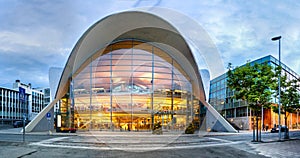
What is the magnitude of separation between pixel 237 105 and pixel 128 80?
91.6 feet

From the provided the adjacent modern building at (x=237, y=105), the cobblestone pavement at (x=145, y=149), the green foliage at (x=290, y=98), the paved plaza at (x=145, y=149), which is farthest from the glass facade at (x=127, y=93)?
the cobblestone pavement at (x=145, y=149)

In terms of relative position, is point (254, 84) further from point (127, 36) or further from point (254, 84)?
point (127, 36)

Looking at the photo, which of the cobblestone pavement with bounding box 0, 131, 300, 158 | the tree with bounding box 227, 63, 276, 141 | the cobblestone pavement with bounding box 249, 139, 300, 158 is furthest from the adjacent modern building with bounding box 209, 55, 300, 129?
the cobblestone pavement with bounding box 0, 131, 300, 158

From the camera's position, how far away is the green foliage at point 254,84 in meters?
22.5

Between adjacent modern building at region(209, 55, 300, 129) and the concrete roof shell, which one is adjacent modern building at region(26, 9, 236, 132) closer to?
the concrete roof shell

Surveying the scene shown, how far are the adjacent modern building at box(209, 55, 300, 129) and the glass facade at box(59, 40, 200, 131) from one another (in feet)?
46.0

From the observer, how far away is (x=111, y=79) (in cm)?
3738

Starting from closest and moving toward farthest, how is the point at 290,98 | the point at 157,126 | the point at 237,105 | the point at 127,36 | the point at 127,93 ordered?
1. the point at 290,98
2. the point at 157,126
3. the point at 127,93
4. the point at 127,36
5. the point at 237,105

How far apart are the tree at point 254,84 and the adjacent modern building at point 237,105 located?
26.1 meters

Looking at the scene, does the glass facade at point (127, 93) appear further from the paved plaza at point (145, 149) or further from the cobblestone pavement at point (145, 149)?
the cobblestone pavement at point (145, 149)

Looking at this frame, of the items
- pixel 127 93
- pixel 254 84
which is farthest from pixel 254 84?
pixel 127 93

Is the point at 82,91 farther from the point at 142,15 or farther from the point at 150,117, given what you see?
the point at 142,15

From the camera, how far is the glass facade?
37.1 metres

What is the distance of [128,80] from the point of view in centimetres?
3731
